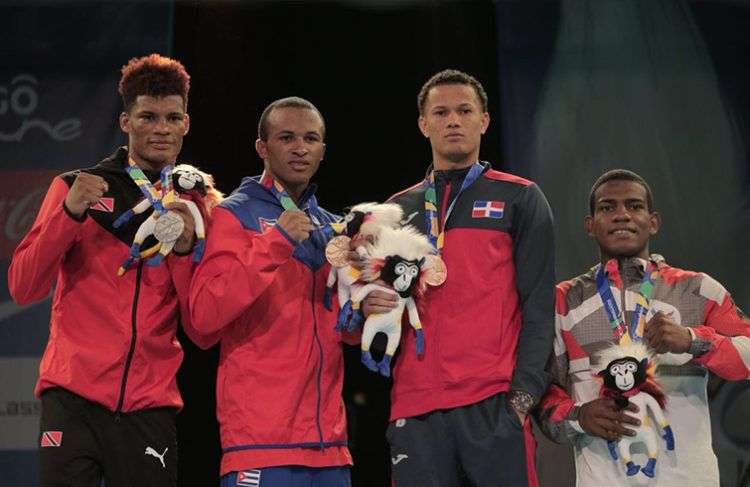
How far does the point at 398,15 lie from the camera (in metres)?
5.24

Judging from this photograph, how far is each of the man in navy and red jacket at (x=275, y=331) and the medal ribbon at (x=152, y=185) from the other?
0.67ft

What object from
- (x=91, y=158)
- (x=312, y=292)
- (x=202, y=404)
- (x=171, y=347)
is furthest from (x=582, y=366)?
(x=91, y=158)

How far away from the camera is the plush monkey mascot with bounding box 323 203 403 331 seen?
338cm

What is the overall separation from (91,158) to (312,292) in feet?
6.79

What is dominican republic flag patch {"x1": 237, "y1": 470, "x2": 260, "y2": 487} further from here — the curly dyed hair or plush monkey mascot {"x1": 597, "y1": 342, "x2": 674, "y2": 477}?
the curly dyed hair

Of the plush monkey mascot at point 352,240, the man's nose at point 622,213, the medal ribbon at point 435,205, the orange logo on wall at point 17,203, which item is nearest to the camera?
the plush monkey mascot at point 352,240

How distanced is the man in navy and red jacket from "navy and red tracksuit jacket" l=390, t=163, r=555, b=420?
10.8 inches

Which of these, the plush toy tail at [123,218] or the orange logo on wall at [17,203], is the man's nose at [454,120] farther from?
the orange logo on wall at [17,203]

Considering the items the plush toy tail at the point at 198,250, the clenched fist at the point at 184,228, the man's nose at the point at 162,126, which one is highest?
the man's nose at the point at 162,126

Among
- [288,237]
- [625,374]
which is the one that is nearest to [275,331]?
[288,237]

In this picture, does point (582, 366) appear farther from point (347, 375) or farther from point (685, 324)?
point (347, 375)

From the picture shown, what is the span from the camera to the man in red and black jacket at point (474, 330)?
129 inches

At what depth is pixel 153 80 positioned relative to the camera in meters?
3.68

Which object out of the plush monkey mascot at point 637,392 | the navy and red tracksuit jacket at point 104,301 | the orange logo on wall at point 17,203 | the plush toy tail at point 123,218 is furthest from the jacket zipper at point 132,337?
the orange logo on wall at point 17,203
